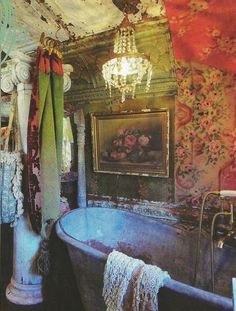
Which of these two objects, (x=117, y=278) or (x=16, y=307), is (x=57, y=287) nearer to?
(x=16, y=307)

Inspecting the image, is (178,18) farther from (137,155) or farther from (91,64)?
(137,155)

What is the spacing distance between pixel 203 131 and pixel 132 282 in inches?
67.1

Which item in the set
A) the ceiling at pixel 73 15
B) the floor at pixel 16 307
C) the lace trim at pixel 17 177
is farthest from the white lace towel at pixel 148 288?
the ceiling at pixel 73 15

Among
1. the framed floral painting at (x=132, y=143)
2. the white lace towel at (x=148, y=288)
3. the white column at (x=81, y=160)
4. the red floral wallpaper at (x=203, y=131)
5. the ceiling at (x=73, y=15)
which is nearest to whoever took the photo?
the white lace towel at (x=148, y=288)

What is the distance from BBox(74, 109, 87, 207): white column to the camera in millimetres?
3467

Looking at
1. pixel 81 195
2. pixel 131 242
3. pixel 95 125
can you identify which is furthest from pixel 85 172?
pixel 131 242

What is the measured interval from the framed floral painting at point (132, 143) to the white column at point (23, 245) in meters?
1.26

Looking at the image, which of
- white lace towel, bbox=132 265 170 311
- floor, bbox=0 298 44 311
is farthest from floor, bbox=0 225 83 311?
white lace towel, bbox=132 265 170 311

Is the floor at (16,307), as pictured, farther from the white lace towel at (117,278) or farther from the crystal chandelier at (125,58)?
the crystal chandelier at (125,58)

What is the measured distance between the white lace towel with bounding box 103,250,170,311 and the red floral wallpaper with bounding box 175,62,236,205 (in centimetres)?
143

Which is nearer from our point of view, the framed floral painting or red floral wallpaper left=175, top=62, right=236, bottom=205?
red floral wallpaper left=175, top=62, right=236, bottom=205

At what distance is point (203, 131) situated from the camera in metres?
2.79

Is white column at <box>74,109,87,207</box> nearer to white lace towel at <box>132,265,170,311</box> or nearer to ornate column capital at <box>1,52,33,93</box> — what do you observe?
ornate column capital at <box>1,52,33,93</box>

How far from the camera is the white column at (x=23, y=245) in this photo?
88.4 inches
